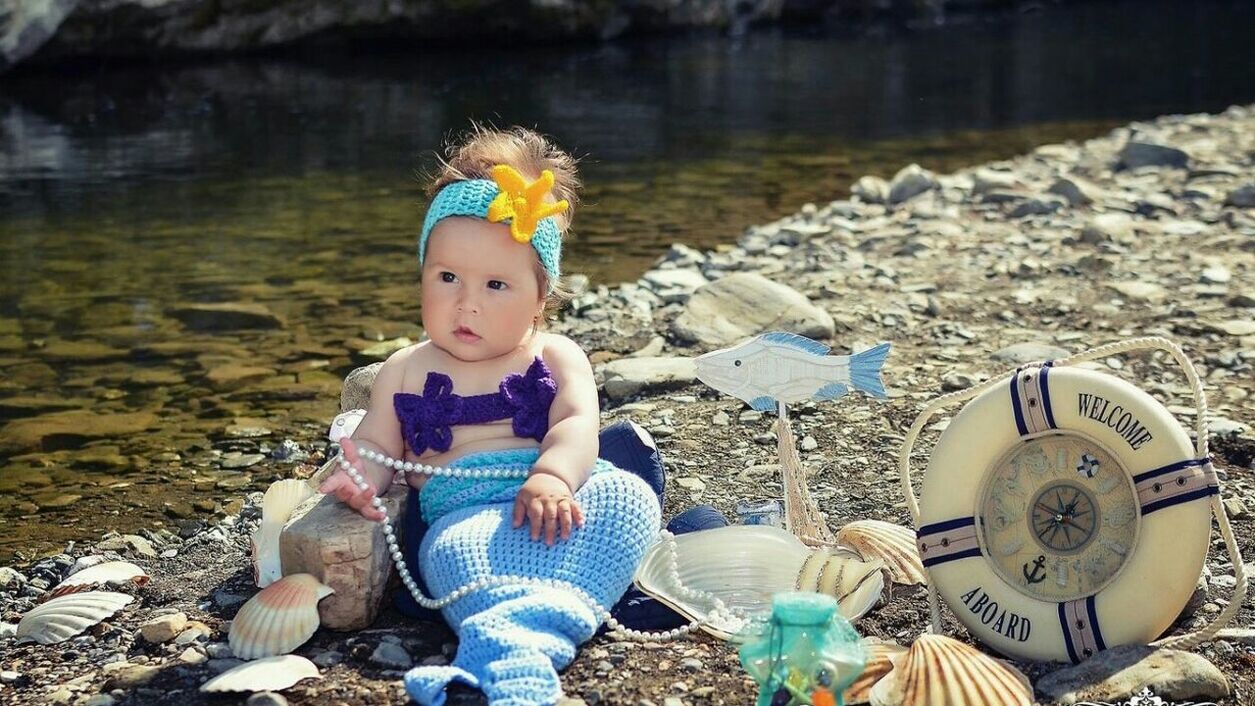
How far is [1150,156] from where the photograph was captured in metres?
10.6

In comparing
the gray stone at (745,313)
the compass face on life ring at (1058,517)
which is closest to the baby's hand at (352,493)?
the compass face on life ring at (1058,517)

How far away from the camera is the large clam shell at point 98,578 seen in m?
4.17

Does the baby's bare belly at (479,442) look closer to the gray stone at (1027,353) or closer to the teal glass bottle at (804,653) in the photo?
the teal glass bottle at (804,653)

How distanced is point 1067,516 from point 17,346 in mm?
6092

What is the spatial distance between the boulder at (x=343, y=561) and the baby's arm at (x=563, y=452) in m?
0.39

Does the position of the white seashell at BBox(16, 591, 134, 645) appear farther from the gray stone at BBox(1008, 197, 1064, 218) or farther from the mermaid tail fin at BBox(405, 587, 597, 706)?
the gray stone at BBox(1008, 197, 1064, 218)

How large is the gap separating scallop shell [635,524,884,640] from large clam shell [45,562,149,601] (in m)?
1.56

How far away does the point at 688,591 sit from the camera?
12.0 feet

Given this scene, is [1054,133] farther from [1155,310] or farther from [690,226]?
[1155,310]

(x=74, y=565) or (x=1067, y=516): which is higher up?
(x=1067, y=516)

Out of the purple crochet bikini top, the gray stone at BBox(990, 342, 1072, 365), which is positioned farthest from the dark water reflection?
the gray stone at BBox(990, 342, 1072, 365)

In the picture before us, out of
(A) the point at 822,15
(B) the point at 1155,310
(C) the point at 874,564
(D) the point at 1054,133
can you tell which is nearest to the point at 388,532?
(C) the point at 874,564

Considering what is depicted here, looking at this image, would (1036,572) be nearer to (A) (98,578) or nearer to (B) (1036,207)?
(A) (98,578)

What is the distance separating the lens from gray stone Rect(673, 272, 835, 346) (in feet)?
→ 21.0
